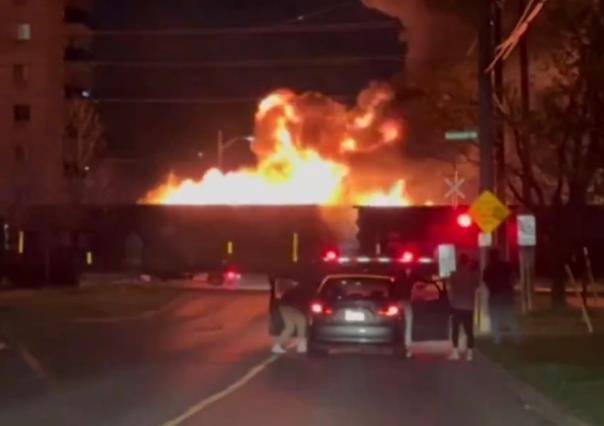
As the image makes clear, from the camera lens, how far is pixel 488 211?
101ft

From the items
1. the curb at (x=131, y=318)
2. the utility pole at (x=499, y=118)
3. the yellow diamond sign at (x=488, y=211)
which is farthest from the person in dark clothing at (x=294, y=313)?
the curb at (x=131, y=318)

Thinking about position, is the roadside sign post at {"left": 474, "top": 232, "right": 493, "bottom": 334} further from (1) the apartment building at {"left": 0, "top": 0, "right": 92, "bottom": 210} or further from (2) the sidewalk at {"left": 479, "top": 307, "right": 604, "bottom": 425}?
(1) the apartment building at {"left": 0, "top": 0, "right": 92, "bottom": 210}

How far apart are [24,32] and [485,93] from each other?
5337 cm

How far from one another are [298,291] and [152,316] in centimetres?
1520

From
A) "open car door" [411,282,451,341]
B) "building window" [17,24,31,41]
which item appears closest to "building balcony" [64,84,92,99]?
"building window" [17,24,31,41]

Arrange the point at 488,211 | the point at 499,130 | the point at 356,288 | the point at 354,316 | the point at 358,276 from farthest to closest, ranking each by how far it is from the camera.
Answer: the point at 499,130 → the point at 488,211 → the point at 356,288 → the point at 358,276 → the point at 354,316

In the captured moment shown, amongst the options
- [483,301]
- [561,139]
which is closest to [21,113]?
[561,139]

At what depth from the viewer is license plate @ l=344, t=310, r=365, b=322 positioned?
2448cm

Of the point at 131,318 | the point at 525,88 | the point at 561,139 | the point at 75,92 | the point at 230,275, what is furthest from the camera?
the point at 75,92

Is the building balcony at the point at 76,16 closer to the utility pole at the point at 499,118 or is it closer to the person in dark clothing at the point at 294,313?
the utility pole at the point at 499,118

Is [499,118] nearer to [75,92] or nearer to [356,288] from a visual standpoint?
[356,288]

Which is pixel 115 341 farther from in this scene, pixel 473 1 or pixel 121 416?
pixel 121 416

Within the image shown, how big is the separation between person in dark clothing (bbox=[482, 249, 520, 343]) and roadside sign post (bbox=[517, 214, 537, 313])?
3216mm

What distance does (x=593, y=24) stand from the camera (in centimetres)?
2608
